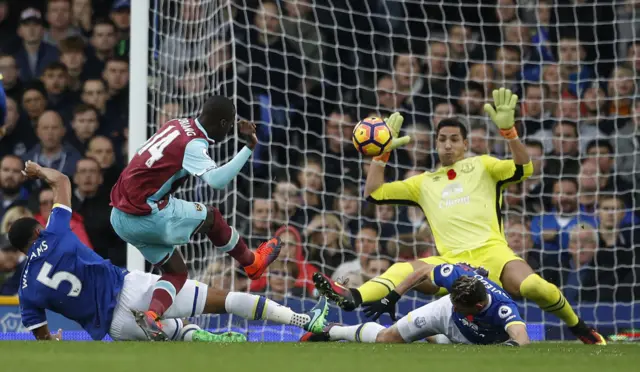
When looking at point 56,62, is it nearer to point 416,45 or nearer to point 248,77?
point 248,77

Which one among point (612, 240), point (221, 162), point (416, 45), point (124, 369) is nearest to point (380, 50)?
point (416, 45)

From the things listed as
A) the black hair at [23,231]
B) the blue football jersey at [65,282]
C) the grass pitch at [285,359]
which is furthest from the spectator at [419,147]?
the grass pitch at [285,359]

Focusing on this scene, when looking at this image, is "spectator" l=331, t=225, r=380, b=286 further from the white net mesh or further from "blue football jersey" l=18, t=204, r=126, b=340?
"blue football jersey" l=18, t=204, r=126, b=340

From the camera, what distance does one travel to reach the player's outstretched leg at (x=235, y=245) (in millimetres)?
6848

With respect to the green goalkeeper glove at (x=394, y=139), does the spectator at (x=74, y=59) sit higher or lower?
higher

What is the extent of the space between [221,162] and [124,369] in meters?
6.02

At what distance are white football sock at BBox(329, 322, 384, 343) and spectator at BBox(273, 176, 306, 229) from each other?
93.5 inches

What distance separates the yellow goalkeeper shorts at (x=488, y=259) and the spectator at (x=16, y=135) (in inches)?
173

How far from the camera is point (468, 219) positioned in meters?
7.43

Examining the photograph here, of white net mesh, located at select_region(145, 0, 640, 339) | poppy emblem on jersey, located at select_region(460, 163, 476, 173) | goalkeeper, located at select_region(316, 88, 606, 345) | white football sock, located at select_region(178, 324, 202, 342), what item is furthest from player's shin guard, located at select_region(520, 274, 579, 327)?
white football sock, located at select_region(178, 324, 202, 342)

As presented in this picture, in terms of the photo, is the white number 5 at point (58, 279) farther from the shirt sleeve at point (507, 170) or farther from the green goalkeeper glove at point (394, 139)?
the shirt sleeve at point (507, 170)

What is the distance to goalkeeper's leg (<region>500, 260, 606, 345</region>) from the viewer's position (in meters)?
6.98

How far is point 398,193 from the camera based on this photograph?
25.4 ft

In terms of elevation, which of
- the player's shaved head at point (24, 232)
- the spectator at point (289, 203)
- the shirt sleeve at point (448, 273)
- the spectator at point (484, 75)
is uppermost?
the spectator at point (484, 75)
